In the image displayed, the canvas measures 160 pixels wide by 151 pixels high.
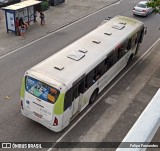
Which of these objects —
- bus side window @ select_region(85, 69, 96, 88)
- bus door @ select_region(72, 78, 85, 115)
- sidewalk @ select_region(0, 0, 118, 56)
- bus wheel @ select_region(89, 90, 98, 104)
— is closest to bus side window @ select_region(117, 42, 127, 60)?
bus wheel @ select_region(89, 90, 98, 104)

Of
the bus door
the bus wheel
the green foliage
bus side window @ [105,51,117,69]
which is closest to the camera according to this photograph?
the bus door

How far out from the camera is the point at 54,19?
25.1 meters

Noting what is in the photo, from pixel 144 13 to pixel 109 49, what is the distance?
51.1ft

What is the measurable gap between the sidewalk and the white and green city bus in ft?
25.1

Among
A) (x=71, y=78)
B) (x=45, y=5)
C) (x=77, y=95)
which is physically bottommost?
(x=45, y=5)

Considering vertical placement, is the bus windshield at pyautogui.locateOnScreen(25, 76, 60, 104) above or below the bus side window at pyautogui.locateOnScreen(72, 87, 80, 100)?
above

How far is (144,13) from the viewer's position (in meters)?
26.8

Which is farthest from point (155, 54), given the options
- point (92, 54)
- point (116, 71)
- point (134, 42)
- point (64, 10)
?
point (64, 10)

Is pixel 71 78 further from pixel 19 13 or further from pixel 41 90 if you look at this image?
pixel 19 13

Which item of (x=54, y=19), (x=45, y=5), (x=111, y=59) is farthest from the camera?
(x=45, y=5)

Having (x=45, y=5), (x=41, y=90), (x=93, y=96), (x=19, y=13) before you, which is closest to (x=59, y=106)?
(x=41, y=90)

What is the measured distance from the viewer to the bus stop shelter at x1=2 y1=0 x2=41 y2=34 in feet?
67.4

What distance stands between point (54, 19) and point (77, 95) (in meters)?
15.7

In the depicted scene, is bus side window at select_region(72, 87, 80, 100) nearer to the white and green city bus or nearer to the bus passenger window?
the white and green city bus
